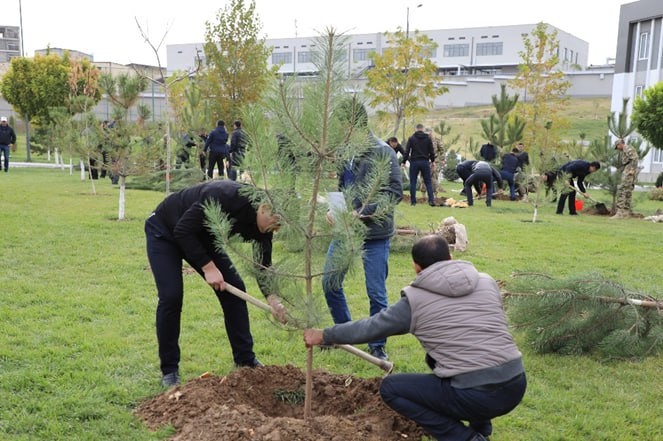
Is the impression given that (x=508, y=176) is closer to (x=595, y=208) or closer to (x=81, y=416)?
(x=595, y=208)

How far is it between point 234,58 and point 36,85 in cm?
963

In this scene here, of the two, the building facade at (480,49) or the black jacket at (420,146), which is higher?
the building facade at (480,49)

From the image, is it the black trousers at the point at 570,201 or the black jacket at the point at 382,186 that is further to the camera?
the black trousers at the point at 570,201

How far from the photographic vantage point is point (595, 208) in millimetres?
15336

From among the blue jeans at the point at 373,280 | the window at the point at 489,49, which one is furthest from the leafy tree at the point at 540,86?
the window at the point at 489,49

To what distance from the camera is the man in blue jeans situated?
3233 millimetres

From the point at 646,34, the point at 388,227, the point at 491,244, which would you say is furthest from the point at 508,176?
the point at 646,34

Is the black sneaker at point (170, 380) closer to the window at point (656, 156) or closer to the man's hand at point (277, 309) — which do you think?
the man's hand at point (277, 309)

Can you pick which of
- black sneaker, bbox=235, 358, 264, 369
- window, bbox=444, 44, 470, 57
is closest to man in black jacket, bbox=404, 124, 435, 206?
black sneaker, bbox=235, 358, 264, 369

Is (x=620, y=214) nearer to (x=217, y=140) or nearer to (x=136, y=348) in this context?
(x=217, y=140)

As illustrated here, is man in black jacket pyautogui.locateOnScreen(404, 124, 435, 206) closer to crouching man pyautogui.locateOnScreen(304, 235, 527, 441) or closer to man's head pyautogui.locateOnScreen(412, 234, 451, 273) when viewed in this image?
man's head pyautogui.locateOnScreen(412, 234, 451, 273)

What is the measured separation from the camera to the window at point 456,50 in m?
72.3

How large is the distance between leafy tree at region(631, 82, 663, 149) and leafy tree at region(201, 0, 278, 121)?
440 inches

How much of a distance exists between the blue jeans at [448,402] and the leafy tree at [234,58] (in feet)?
57.9
